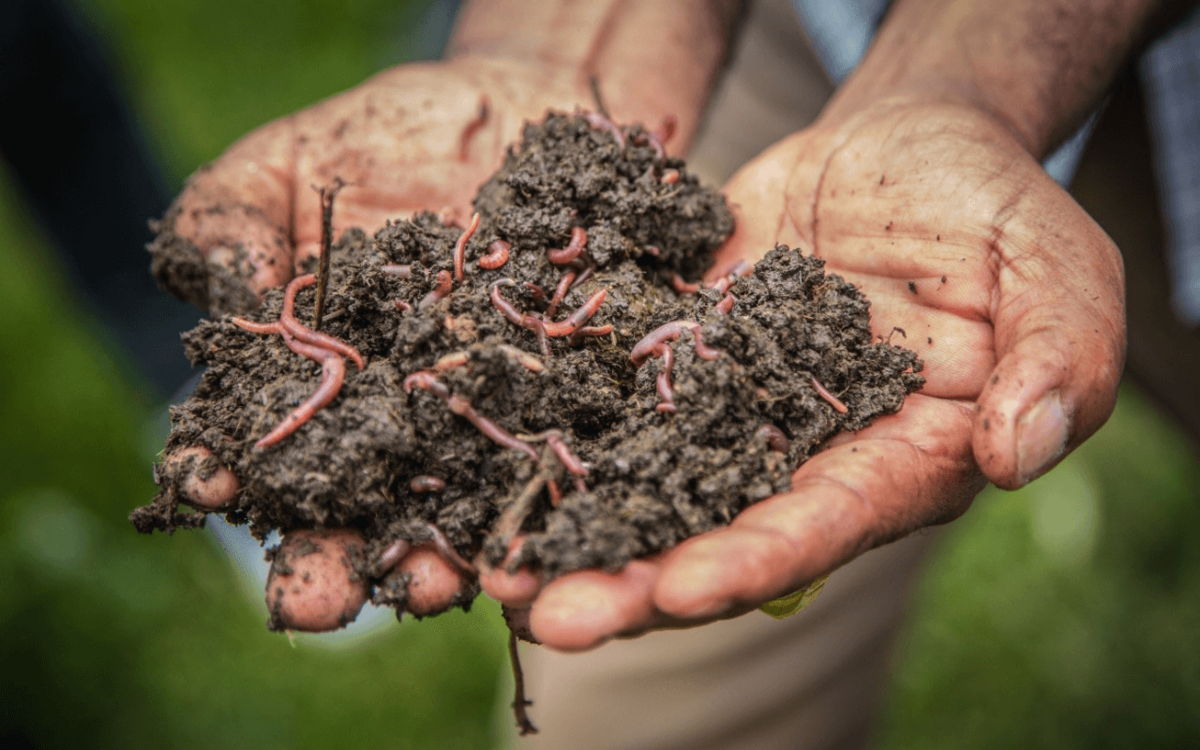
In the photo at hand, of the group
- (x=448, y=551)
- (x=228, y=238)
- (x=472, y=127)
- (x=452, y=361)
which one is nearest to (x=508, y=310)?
(x=452, y=361)

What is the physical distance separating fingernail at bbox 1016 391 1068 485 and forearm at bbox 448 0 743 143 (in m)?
3.85

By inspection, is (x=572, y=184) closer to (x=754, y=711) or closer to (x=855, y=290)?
(x=855, y=290)

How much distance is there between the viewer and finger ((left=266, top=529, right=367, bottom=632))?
3018mm

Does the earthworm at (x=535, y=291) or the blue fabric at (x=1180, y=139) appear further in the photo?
the blue fabric at (x=1180, y=139)

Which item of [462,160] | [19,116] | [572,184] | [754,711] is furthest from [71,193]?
[754,711]

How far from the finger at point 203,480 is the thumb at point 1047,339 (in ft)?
9.20

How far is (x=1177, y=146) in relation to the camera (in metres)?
5.11

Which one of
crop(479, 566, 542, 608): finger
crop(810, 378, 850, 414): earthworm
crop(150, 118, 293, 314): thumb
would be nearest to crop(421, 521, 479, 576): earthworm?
crop(479, 566, 542, 608): finger

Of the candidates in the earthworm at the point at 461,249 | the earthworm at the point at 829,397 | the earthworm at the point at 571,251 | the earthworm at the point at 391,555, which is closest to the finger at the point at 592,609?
the earthworm at the point at 391,555

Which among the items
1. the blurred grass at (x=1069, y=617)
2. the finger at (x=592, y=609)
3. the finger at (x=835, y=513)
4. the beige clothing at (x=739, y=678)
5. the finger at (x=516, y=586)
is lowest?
Answer: the blurred grass at (x=1069, y=617)

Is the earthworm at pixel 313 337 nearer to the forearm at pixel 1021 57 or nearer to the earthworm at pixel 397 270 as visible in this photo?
the earthworm at pixel 397 270

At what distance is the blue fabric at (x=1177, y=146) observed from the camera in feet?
16.4

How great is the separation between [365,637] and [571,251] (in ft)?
14.7

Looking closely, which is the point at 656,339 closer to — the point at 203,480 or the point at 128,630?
the point at 203,480
